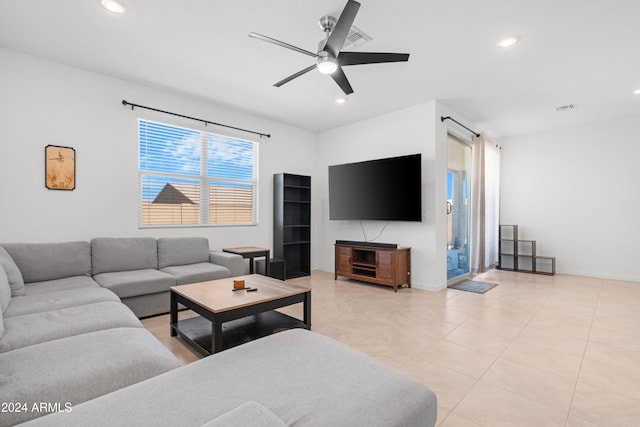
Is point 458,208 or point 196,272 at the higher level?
point 458,208

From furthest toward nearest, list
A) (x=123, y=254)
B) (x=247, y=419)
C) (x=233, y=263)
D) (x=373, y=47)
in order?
(x=233, y=263) < (x=123, y=254) < (x=373, y=47) < (x=247, y=419)

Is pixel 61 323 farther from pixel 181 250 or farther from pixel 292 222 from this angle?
pixel 292 222

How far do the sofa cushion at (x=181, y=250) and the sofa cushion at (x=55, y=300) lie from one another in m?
1.14

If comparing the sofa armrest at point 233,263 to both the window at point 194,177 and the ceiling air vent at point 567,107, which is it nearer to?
the window at point 194,177

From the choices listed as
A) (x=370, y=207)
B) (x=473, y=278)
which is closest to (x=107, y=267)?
(x=370, y=207)

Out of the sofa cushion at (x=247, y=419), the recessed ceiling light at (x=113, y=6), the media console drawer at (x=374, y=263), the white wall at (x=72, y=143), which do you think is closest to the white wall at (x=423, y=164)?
the media console drawer at (x=374, y=263)

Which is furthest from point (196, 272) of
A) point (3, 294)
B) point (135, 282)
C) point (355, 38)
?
point (355, 38)

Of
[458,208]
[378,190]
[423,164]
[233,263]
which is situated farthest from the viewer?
[458,208]

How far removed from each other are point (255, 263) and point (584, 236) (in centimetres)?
602

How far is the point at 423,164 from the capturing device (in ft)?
14.6

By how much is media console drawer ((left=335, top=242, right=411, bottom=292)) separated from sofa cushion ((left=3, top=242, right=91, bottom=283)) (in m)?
3.40

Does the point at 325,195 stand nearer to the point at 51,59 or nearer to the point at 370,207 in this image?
the point at 370,207

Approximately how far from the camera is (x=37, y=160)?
320 cm

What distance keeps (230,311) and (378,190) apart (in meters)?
3.17
